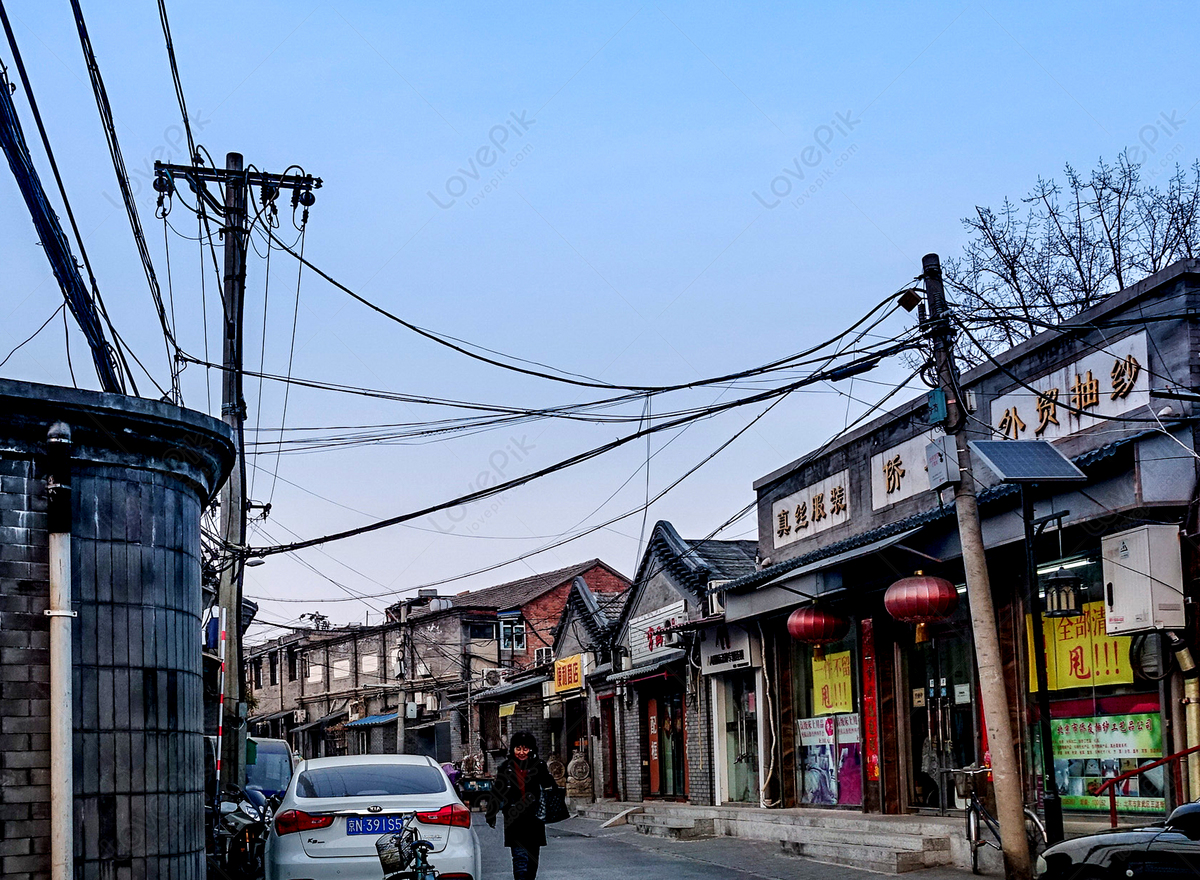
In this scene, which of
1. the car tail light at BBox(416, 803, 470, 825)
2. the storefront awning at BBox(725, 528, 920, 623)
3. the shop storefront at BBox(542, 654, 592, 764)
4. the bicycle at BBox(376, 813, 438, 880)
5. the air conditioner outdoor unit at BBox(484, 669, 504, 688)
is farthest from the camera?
the air conditioner outdoor unit at BBox(484, 669, 504, 688)

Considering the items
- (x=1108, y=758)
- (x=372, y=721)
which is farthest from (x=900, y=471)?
(x=372, y=721)

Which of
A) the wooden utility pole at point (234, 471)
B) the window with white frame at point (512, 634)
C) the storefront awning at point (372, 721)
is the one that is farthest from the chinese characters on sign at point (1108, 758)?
the storefront awning at point (372, 721)

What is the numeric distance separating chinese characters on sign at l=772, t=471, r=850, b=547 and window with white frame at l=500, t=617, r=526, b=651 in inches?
1229

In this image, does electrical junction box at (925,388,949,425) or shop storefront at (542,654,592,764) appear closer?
electrical junction box at (925,388,949,425)

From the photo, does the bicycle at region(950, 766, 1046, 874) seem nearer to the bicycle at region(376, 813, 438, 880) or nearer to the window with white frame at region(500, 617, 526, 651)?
the bicycle at region(376, 813, 438, 880)

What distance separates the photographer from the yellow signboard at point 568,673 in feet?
110

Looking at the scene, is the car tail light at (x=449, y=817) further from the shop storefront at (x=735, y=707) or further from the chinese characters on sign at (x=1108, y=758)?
the shop storefront at (x=735, y=707)

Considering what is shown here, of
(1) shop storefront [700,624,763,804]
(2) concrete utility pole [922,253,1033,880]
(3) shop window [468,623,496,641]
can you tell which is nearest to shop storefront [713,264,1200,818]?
(2) concrete utility pole [922,253,1033,880]

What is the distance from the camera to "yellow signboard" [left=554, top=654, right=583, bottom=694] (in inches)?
1325

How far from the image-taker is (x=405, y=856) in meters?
9.38

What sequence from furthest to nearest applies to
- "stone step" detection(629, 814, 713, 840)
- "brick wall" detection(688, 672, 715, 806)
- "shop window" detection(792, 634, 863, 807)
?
"brick wall" detection(688, 672, 715, 806) < "stone step" detection(629, 814, 713, 840) < "shop window" detection(792, 634, 863, 807)

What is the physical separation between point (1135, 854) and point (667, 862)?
879 cm

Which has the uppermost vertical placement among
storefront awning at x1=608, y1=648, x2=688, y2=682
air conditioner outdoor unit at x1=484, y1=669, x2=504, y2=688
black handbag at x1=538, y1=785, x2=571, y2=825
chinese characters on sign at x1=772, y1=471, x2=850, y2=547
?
chinese characters on sign at x1=772, y1=471, x2=850, y2=547

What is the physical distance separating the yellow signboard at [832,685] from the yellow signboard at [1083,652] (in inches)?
181
